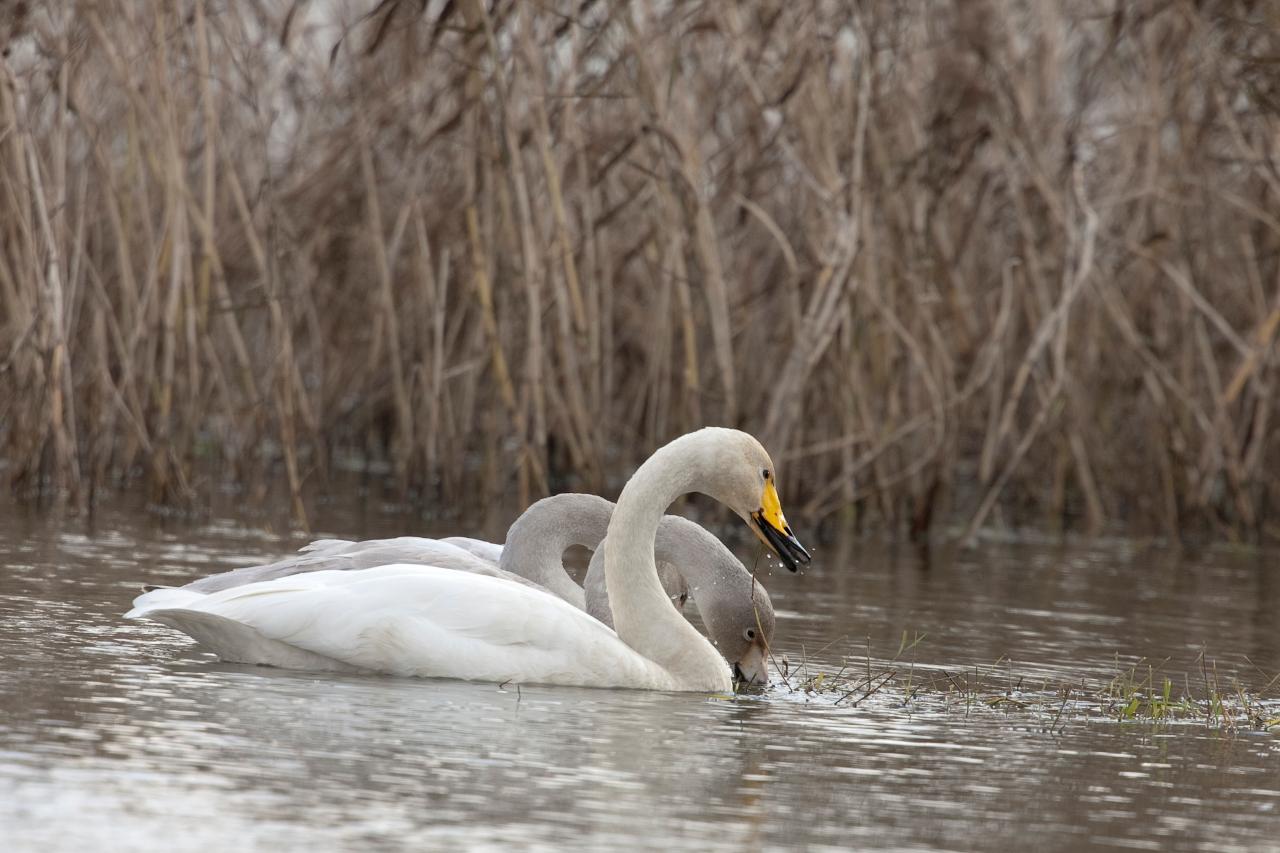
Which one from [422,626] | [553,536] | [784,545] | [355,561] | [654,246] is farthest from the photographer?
[654,246]

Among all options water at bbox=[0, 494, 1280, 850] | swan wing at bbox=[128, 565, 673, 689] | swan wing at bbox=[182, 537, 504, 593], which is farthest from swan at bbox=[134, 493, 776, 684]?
swan wing at bbox=[128, 565, 673, 689]

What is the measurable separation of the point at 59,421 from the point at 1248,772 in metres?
6.81

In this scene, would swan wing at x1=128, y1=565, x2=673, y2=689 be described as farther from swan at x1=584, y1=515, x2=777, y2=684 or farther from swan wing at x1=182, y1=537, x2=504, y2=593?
swan at x1=584, y1=515, x2=777, y2=684

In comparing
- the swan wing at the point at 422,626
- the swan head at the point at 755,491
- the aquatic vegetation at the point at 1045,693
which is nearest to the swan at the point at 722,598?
the aquatic vegetation at the point at 1045,693

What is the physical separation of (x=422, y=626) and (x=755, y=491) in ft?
3.91

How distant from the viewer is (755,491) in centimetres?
720

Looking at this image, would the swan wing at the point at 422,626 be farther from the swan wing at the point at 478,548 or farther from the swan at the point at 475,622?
the swan wing at the point at 478,548

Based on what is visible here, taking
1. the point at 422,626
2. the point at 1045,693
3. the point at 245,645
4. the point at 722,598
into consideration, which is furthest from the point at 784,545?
the point at 245,645

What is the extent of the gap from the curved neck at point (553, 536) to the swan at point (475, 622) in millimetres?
910

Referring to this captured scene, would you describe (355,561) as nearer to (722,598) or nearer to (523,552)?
(523,552)

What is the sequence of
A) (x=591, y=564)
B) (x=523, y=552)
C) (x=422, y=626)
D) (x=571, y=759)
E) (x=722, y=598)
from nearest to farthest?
(x=571, y=759) → (x=422, y=626) → (x=722, y=598) → (x=591, y=564) → (x=523, y=552)

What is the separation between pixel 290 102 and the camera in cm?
1590

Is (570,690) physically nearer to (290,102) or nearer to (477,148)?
(477,148)

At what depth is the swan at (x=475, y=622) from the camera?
22.0 ft
